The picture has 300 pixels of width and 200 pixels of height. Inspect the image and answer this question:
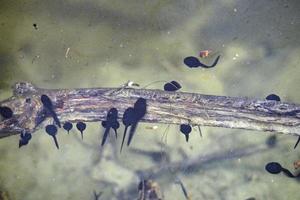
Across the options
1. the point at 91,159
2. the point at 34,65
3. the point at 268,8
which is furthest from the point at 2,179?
the point at 268,8

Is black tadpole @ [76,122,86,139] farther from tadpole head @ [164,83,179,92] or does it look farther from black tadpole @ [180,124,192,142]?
black tadpole @ [180,124,192,142]

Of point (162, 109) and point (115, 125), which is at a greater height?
point (162, 109)

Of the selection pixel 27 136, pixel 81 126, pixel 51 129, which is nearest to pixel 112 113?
pixel 81 126

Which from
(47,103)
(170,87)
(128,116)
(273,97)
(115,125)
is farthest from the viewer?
(170,87)

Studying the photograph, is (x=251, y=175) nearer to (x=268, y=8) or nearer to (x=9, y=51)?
(x=268, y=8)

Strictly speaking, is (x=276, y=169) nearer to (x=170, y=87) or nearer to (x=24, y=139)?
(x=170, y=87)

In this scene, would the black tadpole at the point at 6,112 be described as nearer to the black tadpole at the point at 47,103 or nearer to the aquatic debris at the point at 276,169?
the black tadpole at the point at 47,103

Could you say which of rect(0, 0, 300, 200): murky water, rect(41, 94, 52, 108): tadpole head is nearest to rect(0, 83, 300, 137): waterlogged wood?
rect(41, 94, 52, 108): tadpole head

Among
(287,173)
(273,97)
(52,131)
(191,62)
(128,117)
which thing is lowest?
(287,173)
